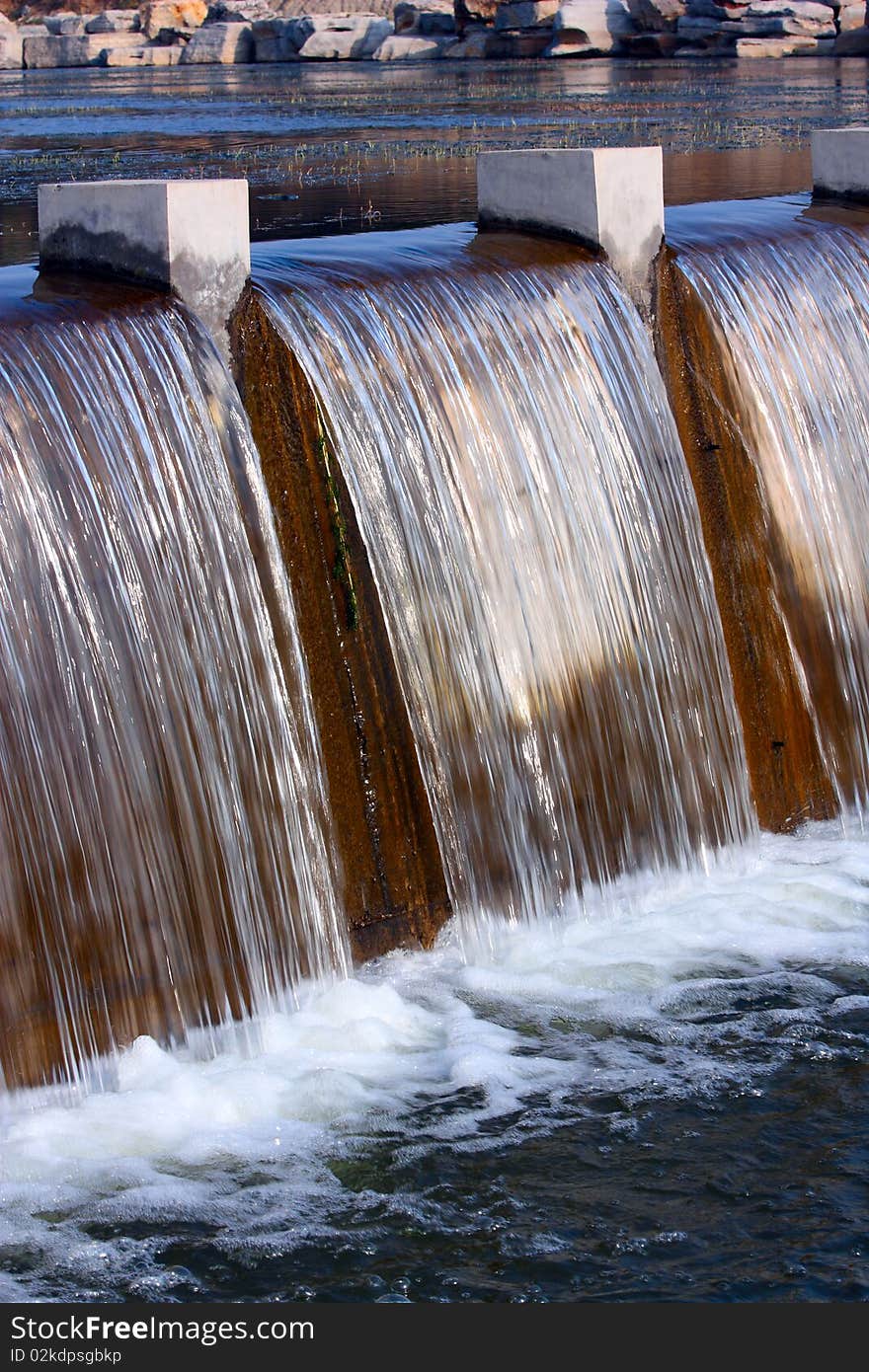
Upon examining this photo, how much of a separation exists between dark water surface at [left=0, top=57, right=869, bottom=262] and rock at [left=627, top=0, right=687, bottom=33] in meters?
11.9

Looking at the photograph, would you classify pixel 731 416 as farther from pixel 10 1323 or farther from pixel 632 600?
pixel 10 1323

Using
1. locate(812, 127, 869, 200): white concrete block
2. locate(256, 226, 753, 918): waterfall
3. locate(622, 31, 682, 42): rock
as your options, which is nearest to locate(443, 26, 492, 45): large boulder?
locate(622, 31, 682, 42): rock

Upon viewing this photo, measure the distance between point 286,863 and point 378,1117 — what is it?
4.12 ft

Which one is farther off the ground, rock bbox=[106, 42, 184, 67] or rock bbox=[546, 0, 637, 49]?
rock bbox=[106, 42, 184, 67]

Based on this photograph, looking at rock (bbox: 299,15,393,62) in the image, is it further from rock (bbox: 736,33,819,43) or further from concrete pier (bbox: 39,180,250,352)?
concrete pier (bbox: 39,180,250,352)

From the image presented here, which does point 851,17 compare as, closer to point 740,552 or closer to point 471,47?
point 471,47

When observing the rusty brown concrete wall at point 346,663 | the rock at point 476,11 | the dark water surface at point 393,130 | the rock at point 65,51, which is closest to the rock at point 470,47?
the rock at point 476,11

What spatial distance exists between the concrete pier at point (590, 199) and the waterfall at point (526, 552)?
204mm

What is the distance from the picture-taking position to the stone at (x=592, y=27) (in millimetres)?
61250

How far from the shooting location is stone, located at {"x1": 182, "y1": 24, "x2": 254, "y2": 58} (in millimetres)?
73750

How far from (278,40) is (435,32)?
21.0 feet

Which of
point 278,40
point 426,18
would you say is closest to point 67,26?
point 278,40

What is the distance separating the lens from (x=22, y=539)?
7.07 metres

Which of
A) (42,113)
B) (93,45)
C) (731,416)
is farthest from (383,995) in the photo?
(93,45)
